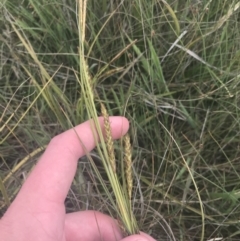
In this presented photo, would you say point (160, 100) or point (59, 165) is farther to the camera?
point (160, 100)

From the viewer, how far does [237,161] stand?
89 centimetres

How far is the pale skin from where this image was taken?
617 mm

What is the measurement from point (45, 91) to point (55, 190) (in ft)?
0.75

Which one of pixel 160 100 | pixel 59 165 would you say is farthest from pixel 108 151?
pixel 160 100

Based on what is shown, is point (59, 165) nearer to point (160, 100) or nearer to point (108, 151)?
point (108, 151)

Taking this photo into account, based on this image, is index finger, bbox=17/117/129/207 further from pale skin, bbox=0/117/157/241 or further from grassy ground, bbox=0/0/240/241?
grassy ground, bbox=0/0/240/241

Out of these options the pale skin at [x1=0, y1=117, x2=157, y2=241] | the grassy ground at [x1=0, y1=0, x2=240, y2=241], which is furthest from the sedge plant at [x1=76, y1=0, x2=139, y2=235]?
the grassy ground at [x1=0, y1=0, x2=240, y2=241]

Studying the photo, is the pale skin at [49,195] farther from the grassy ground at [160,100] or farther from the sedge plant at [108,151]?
the grassy ground at [160,100]

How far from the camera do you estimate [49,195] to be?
0.65 m

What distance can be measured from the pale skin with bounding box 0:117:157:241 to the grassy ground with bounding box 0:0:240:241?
0.14 metres

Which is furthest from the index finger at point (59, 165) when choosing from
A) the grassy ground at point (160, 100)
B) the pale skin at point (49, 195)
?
the grassy ground at point (160, 100)

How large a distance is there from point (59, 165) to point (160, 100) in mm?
297

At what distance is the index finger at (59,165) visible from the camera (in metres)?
0.64

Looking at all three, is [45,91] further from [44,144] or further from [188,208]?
[188,208]
